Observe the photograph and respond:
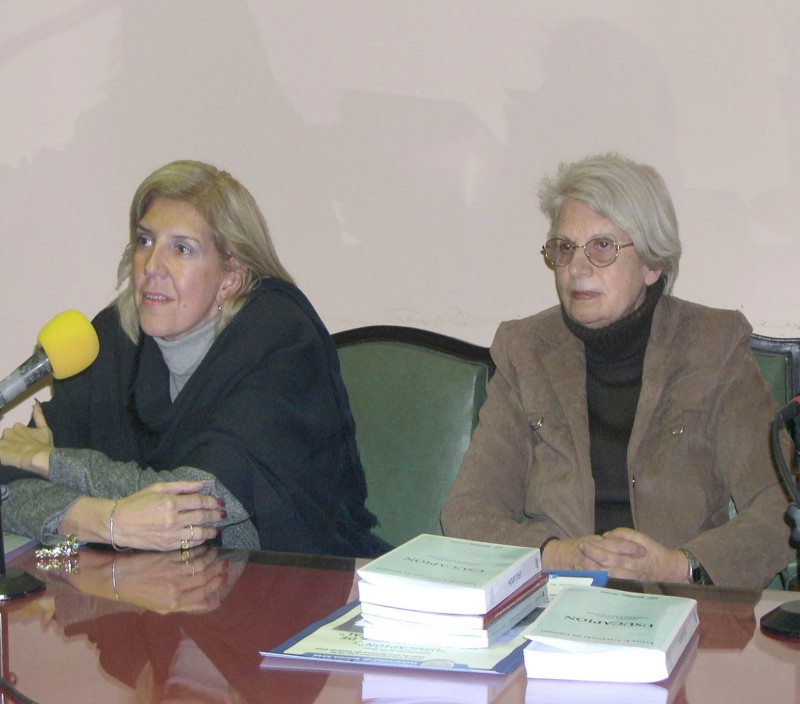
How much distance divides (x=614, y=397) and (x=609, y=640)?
122 cm

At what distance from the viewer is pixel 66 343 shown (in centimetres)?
160

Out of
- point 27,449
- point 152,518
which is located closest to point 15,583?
point 152,518

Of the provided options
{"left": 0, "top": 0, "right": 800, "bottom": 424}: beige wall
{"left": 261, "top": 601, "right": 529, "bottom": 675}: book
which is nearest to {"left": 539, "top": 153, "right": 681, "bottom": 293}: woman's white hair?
{"left": 0, "top": 0, "right": 800, "bottom": 424}: beige wall

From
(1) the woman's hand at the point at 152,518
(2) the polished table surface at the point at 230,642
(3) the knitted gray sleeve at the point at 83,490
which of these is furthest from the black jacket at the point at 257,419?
(2) the polished table surface at the point at 230,642

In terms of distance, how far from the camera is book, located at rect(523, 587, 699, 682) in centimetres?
103

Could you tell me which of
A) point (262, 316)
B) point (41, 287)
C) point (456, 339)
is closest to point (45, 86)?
point (41, 287)

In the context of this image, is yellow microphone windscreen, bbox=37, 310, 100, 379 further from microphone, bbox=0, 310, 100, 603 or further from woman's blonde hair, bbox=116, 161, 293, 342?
woman's blonde hair, bbox=116, 161, 293, 342

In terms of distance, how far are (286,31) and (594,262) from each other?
1194mm

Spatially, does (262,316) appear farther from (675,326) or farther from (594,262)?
(675,326)

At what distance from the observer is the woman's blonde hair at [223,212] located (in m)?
2.26

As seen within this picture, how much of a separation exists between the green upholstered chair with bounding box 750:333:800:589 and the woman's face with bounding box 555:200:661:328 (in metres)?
0.32

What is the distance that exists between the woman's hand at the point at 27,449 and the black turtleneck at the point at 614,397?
1147 mm

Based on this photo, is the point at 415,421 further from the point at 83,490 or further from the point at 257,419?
the point at 83,490

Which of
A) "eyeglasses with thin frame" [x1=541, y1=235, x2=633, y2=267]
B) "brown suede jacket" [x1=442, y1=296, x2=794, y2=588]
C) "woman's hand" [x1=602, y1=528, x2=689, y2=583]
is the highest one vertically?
"eyeglasses with thin frame" [x1=541, y1=235, x2=633, y2=267]
